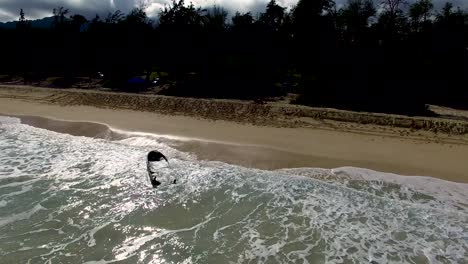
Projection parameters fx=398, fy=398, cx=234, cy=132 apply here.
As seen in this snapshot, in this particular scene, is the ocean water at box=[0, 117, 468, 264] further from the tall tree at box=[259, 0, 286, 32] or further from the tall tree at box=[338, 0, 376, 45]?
the tall tree at box=[259, 0, 286, 32]

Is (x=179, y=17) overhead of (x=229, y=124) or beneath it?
overhead

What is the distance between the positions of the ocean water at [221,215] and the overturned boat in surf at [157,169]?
0.21m

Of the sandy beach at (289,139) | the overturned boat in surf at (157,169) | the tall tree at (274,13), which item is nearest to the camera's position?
the overturned boat in surf at (157,169)

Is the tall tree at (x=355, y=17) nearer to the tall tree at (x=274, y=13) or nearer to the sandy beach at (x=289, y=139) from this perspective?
the tall tree at (x=274, y=13)

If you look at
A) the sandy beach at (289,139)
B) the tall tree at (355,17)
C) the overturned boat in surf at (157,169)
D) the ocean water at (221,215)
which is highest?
the tall tree at (355,17)

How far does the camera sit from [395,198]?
34.2 feet

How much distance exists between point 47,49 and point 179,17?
1663 centimetres

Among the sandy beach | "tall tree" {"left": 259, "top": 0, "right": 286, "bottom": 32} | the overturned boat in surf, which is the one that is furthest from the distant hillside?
the overturned boat in surf

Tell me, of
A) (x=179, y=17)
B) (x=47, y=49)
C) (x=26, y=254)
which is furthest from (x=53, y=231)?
(x=47, y=49)

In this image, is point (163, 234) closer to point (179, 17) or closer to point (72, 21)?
point (179, 17)

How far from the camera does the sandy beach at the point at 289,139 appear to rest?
A: 12852mm

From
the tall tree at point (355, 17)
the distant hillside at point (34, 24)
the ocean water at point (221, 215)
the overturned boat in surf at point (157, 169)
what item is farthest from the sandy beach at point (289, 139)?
the distant hillside at point (34, 24)

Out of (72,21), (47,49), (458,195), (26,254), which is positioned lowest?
(26,254)

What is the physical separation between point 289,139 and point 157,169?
212 inches
